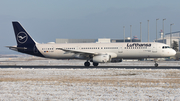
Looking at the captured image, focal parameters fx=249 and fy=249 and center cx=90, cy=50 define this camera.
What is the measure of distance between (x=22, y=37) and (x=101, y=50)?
1472cm

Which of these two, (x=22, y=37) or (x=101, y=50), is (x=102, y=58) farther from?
(x=22, y=37)

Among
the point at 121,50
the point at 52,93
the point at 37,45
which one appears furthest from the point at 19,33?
the point at 52,93

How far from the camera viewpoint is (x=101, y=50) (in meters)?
40.2

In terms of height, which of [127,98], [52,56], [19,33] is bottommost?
[127,98]

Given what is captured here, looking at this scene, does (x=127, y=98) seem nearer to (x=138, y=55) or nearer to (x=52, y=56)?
(x=138, y=55)

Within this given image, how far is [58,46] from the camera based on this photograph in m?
43.1

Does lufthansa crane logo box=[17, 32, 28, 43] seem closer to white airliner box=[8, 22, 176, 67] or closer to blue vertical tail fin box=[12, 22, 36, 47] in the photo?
blue vertical tail fin box=[12, 22, 36, 47]

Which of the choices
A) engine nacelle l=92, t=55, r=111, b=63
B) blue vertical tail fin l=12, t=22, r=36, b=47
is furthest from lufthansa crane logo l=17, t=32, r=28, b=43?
engine nacelle l=92, t=55, r=111, b=63

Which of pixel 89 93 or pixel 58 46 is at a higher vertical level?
pixel 58 46

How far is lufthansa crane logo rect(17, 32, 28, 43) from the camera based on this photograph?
146 feet

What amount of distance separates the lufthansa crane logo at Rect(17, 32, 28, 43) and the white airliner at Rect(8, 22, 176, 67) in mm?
592

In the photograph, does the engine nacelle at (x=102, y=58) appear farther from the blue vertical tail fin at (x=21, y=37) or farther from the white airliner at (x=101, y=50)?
the blue vertical tail fin at (x=21, y=37)

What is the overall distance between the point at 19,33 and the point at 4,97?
33.4 meters

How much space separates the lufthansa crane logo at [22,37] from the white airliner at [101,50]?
1.94 ft
